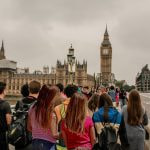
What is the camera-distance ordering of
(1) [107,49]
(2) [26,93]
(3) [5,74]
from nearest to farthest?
(2) [26,93] < (3) [5,74] < (1) [107,49]

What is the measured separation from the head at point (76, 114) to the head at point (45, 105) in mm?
270

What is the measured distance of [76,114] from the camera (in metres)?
5.63

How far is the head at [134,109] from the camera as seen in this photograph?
699cm

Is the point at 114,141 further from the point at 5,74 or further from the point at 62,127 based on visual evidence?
the point at 5,74

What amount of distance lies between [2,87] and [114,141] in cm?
195

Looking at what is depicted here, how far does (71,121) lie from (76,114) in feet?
0.36

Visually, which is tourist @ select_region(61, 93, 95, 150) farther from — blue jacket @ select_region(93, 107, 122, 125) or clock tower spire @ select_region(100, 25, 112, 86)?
clock tower spire @ select_region(100, 25, 112, 86)

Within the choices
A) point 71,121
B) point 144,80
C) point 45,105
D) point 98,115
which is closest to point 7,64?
point 144,80

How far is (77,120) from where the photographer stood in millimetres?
5613

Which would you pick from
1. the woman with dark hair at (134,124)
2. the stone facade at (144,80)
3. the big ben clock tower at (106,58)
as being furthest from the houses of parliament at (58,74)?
the woman with dark hair at (134,124)

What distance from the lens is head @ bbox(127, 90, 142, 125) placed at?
22.9 ft

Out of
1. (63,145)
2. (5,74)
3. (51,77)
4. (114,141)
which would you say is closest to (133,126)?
(114,141)

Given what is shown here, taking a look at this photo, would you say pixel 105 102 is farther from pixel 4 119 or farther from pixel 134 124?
pixel 4 119

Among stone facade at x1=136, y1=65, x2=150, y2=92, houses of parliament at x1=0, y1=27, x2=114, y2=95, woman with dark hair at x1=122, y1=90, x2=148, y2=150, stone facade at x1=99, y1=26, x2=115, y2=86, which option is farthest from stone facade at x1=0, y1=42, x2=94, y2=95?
woman with dark hair at x1=122, y1=90, x2=148, y2=150
